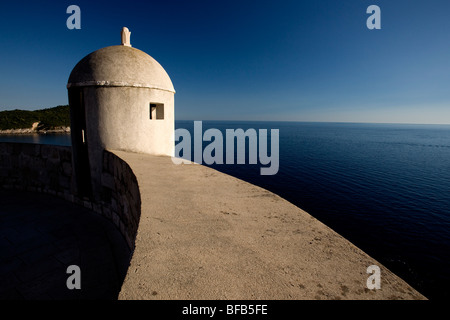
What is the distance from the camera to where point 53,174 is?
8742 mm

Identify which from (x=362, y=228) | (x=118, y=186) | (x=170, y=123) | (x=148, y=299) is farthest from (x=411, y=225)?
(x=148, y=299)

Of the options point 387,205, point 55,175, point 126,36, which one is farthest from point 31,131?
point 387,205

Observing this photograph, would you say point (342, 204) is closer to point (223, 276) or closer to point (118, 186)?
point (118, 186)

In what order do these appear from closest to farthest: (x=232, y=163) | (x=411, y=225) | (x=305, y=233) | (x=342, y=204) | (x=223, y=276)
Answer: (x=223, y=276)
(x=305, y=233)
(x=411, y=225)
(x=342, y=204)
(x=232, y=163)

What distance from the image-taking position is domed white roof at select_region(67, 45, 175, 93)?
6.71 meters

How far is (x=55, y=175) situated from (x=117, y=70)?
5.03m

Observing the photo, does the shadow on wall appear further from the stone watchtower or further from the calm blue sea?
the calm blue sea

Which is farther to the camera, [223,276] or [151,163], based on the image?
[151,163]

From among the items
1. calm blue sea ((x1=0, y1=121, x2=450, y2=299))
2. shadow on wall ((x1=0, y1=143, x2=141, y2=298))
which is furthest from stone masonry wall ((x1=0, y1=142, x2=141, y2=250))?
calm blue sea ((x1=0, y1=121, x2=450, y2=299))

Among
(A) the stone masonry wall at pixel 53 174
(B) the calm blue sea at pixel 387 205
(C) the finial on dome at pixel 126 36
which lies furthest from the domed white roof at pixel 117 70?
(B) the calm blue sea at pixel 387 205

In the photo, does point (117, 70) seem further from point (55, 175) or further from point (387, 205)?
point (387, 205)

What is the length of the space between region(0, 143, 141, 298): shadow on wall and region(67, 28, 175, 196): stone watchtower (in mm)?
551

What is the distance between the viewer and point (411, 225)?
615 inches

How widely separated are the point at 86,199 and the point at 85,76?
4027 millimetres
